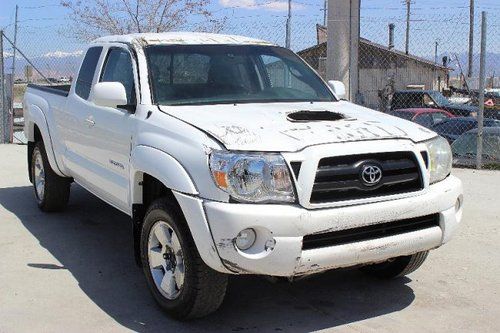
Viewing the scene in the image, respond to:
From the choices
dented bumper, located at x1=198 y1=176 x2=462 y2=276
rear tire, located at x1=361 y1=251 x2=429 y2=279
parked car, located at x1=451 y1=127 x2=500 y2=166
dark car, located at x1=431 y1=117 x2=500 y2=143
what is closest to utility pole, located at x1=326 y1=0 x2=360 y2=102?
parked car, located at x1=451 y1=127 x2=500 y2=166

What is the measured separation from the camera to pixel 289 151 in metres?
3.63

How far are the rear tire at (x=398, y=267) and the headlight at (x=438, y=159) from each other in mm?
639

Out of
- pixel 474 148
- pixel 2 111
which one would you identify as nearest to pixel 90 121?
pixel 474 148

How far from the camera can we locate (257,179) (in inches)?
142

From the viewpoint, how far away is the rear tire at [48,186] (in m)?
6.80

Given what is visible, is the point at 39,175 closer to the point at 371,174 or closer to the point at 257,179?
the point at 257,179

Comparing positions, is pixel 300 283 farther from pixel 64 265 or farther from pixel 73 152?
pixel 73 152

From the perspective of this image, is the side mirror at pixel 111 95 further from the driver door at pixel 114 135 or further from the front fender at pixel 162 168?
the front fender at pixel 162 168

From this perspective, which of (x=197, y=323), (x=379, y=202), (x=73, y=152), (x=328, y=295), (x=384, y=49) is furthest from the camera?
(x=384, y=49)

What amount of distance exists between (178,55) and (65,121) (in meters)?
1.55

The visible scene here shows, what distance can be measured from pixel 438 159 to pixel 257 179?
133 cm

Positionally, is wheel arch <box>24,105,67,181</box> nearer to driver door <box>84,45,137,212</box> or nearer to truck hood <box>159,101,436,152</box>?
driver door <box>84,45,137,212</box>

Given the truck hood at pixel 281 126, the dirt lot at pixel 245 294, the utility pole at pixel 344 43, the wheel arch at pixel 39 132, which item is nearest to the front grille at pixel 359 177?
the truck hood at pixel 281 126

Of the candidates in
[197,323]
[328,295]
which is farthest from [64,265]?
[328,295]
